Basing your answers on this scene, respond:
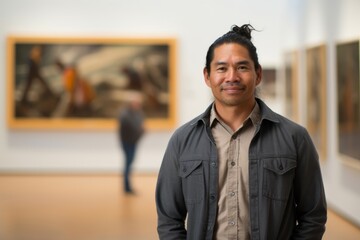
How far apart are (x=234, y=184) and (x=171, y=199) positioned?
1.42 feet

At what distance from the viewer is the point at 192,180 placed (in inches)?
137

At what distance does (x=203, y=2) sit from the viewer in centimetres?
1900

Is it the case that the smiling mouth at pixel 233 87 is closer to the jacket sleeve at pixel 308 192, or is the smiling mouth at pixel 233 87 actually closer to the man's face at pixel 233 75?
the man's face at pixel 233 75

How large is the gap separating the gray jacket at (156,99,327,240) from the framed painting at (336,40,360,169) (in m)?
7.71

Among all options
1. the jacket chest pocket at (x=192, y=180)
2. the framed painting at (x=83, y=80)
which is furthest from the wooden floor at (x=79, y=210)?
the jacket chest pocket at (x=192, y=180)

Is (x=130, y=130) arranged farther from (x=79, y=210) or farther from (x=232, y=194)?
(x=232, y=194)

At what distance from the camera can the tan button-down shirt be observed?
337 cm

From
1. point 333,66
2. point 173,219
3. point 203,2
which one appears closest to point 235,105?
point 173,219

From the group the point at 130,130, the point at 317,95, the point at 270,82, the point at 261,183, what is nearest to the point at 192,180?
the point at 261,183

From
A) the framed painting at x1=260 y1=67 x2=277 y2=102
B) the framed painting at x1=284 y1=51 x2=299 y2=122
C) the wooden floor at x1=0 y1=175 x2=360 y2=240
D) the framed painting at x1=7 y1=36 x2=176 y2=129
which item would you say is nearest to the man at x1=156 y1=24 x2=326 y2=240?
the wooden floor at x1=0 y1=175 x2=360 y2=240

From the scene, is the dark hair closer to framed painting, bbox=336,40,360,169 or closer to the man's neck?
the man's neck

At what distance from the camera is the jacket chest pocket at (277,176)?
3.38 metres

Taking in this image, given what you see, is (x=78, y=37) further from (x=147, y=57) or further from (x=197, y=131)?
(x=197, y=131)

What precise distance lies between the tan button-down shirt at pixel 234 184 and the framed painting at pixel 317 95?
33.5ft
